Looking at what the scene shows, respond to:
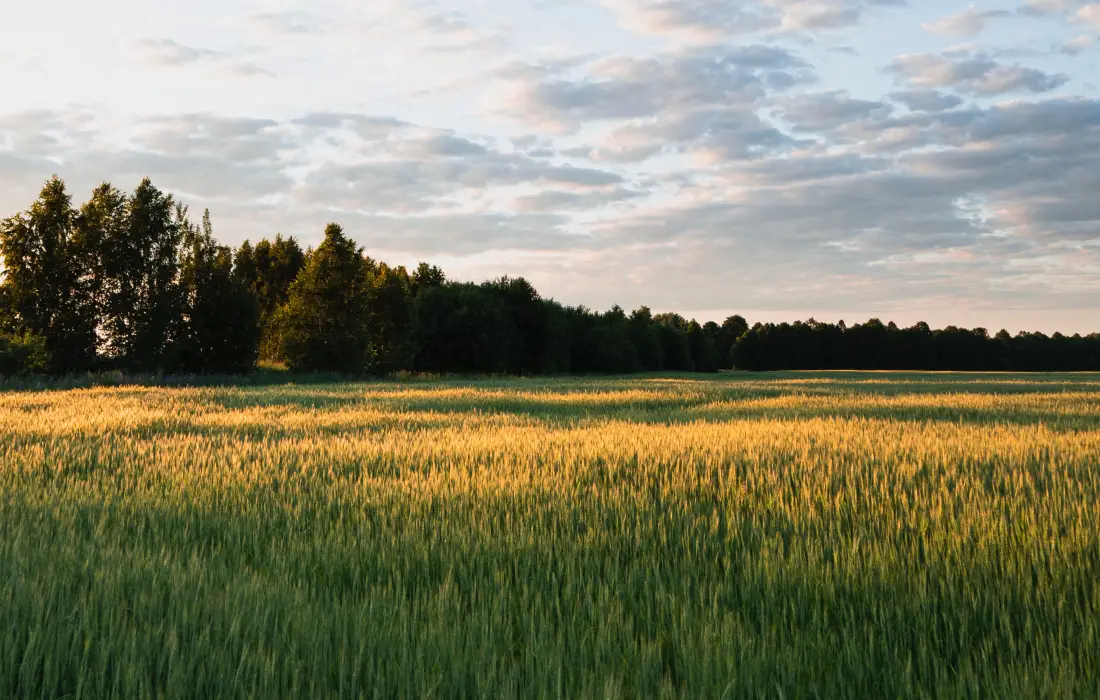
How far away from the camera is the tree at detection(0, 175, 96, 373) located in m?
36.2

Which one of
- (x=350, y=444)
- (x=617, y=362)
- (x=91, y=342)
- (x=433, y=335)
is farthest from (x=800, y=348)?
(x=350, y=444)

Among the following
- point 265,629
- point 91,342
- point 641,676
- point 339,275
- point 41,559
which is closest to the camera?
point 641,676

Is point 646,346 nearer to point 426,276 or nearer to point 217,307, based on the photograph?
point 426,276

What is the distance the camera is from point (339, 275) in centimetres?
4828

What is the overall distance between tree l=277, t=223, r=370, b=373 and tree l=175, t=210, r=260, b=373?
423cm

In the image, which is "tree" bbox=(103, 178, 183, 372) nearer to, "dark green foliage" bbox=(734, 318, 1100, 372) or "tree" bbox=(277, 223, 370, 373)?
"tree" bbox=(277, 223, 370, 373)

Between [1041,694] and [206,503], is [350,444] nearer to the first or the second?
[206,503]

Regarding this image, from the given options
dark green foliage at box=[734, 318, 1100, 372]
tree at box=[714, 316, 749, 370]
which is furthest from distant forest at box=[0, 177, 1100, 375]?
tree at box=[714, 316, 749, 370]

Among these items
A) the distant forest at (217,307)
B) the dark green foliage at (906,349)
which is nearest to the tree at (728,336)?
the dark green foliage at (906,349)

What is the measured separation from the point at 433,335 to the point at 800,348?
3439 inches

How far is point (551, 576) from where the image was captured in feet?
11.9

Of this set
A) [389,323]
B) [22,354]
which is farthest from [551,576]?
[389,323]

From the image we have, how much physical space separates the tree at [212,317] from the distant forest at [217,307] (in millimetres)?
70

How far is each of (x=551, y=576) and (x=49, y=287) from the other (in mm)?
42487
